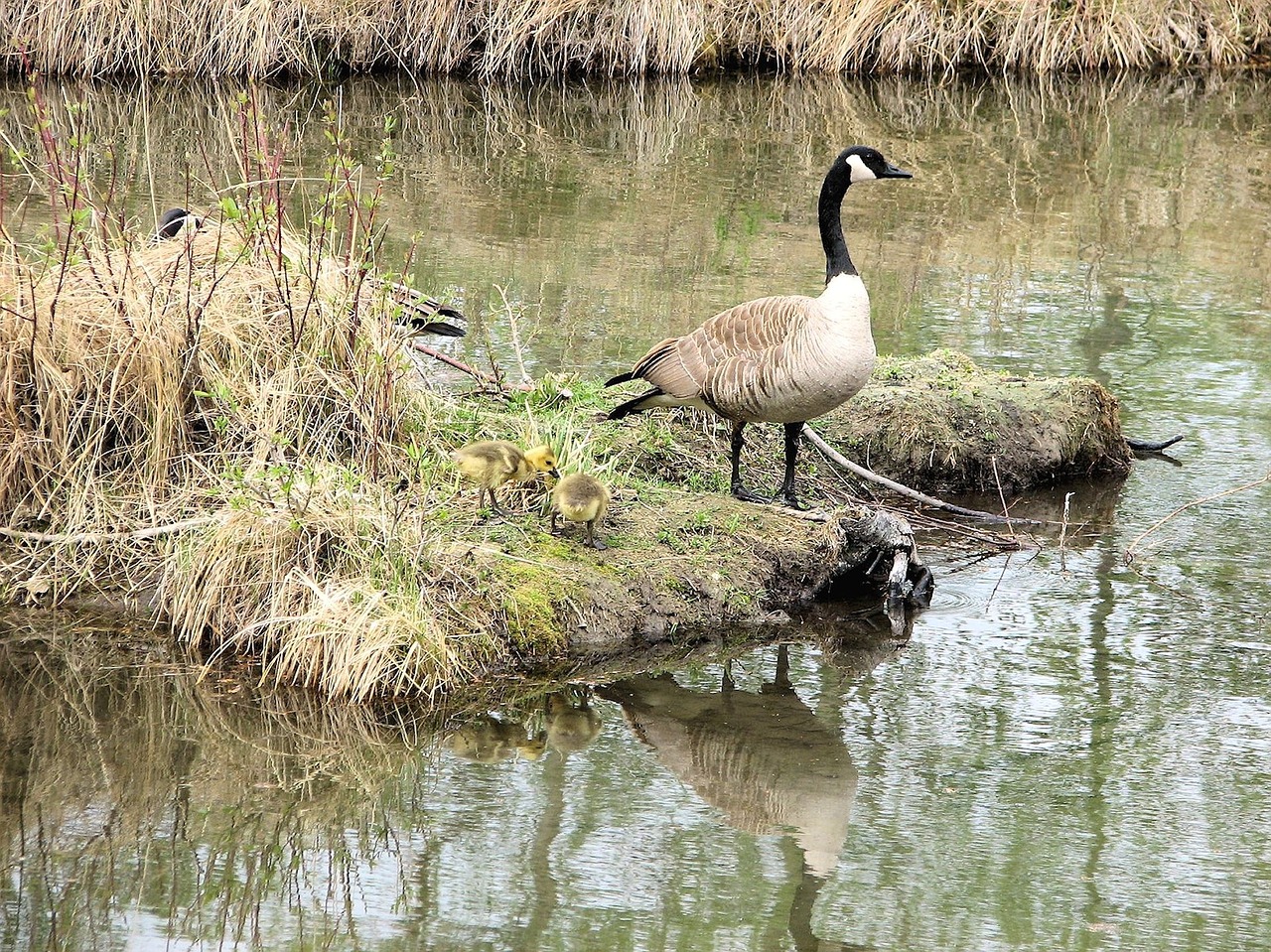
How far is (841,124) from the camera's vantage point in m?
18.4

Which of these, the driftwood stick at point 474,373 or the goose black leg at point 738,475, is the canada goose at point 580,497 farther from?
the driftwood stick at point 474,373

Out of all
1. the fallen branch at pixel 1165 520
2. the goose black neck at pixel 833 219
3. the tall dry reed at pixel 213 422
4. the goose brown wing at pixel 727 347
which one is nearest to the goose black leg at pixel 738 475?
the goose brown wing at pixel 727 347

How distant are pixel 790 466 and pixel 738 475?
0.26 metres

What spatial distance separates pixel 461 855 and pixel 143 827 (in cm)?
103

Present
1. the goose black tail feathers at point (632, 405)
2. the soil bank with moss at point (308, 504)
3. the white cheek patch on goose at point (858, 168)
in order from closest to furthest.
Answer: the soil bank with moss at point (308, 504) → the goose black tail feathers at point (632, 405) → the white cheek patch on goose at point (858, 168)

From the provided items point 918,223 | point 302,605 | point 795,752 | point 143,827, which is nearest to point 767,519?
point 795,752

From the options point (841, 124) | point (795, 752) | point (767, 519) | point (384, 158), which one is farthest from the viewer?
point (841, 124)

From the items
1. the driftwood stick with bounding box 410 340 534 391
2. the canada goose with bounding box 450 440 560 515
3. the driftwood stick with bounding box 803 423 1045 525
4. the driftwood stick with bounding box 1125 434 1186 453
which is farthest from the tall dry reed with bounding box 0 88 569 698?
the driftwood stick with bounding box 1125 434 1186 453

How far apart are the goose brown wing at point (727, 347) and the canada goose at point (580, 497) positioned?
968 mm

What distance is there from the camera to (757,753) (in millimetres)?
5629

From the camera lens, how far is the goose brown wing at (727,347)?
6953mm

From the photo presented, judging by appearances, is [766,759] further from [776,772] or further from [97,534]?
[97,534]

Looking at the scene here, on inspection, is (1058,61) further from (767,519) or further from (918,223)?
(767,519)

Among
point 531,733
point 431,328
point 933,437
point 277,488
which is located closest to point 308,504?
point 277,488
